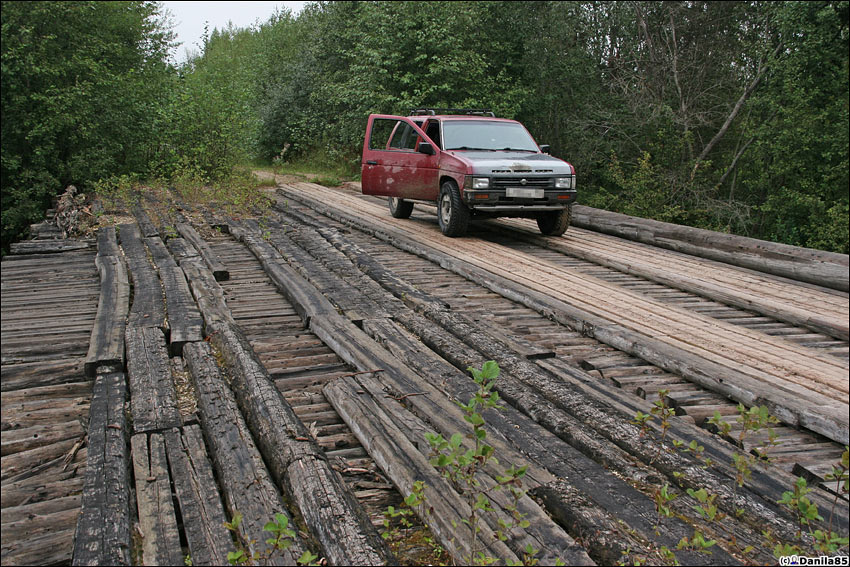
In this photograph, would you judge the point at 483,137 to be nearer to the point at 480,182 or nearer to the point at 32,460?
the point at 480,182

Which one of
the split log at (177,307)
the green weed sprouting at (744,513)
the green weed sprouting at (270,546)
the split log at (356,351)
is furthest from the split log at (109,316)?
the green weed sprouting at (744,513)

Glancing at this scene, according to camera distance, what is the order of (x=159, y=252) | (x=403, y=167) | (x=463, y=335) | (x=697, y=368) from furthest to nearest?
(x=403, y=167) → (x=159, y=252) → (x=463, y=335) → (x=697, y=368)

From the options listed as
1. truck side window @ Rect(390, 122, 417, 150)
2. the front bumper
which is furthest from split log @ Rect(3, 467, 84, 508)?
truck side window @ Rect(390, 122, 417, 150)

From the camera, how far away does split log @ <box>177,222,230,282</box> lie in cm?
703

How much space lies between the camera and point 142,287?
6336mm

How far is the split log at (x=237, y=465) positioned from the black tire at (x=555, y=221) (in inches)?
274

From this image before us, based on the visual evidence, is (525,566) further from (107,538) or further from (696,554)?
(107,538)

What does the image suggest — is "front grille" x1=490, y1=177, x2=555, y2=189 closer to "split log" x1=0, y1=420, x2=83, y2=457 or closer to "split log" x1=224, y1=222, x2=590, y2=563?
"split log" x1=224, y1=222, x2=590, y2=563

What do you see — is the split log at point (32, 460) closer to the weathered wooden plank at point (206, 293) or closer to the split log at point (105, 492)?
the split log at point (105, 492)

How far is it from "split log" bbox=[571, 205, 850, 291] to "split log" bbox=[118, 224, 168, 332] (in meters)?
6.68

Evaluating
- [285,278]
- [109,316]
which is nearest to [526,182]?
[285,278]

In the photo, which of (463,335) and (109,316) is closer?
(463,335)

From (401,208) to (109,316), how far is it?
707 cm

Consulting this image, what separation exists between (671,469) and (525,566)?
108 cm
